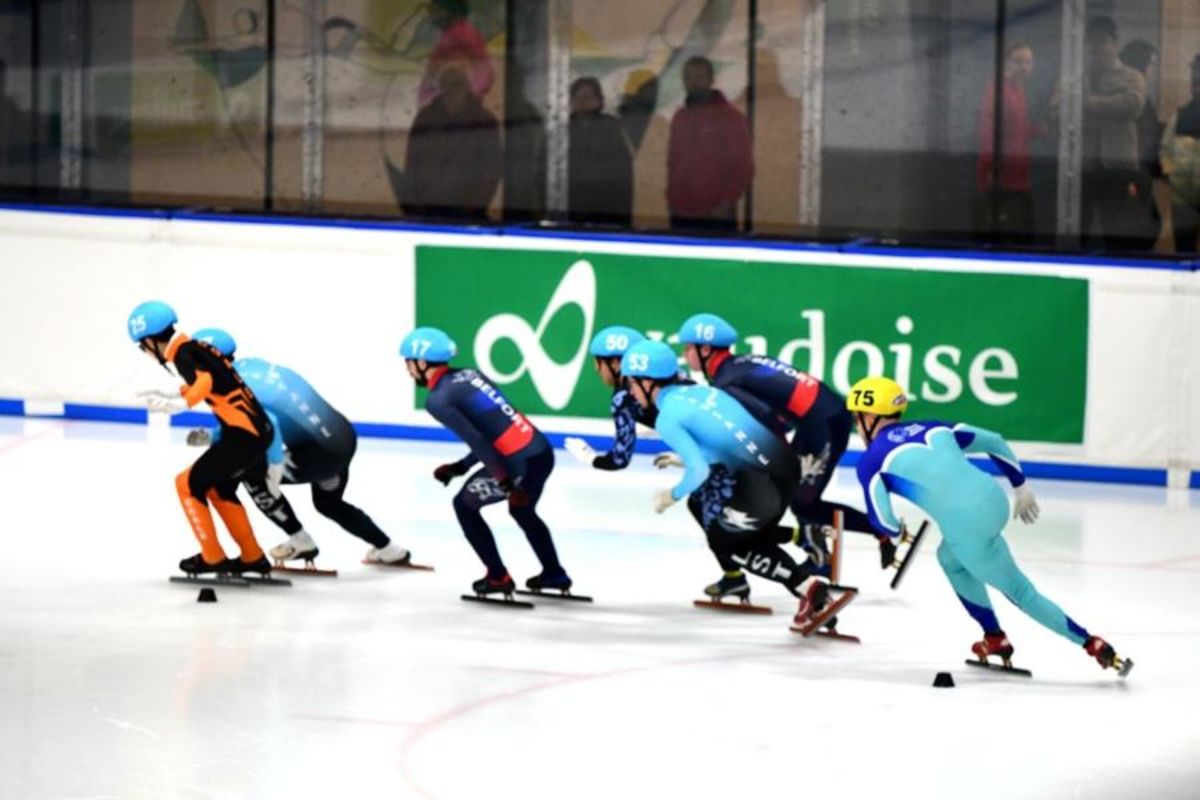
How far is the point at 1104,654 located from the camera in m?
11.1

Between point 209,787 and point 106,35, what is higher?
point 106,35

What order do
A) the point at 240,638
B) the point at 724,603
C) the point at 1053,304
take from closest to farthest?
the point at 240,638, the point at 724,603, the point at 1053,304

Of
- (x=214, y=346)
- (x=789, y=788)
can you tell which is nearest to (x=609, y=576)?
(x=214, y=346)

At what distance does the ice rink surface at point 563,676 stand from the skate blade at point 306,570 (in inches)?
4.7

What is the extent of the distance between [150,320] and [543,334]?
490 centimetres

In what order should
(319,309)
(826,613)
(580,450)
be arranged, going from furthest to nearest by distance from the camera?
(319,309) → (580,450) → (826,613)

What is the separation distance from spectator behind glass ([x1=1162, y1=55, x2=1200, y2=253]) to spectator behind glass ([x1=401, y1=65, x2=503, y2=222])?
4469 mm

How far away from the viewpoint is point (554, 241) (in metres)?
17.3

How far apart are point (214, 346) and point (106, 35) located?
20.9ft

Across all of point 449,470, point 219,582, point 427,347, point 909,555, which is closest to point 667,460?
point 449,470

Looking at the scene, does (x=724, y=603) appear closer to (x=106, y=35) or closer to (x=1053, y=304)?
(x=1053, y=304)

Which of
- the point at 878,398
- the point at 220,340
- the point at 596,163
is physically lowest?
the point at 878,398

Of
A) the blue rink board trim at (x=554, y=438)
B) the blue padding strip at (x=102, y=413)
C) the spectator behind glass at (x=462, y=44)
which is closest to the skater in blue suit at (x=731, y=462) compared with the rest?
the blue rink board trim at (x=554, y=438)

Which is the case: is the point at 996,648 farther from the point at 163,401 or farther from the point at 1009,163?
the point at 1009,163
